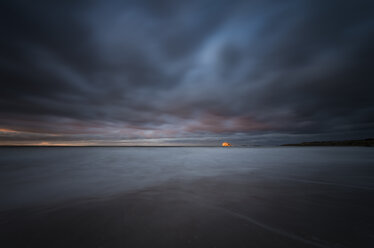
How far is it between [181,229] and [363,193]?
7011 millimetres

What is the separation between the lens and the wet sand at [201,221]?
2.74 meters

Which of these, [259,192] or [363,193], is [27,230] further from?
[363,193]

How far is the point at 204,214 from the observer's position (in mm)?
3873

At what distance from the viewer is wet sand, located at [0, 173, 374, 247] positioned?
2.74 meters

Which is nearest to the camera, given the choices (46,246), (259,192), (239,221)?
(46,246)

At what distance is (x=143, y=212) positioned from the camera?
4062 mm

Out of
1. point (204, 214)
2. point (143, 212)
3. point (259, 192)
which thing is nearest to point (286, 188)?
point (259, 192)

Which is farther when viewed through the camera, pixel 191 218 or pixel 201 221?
pixel 191 218

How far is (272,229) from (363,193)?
5.28 meters

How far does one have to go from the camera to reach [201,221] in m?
3.51

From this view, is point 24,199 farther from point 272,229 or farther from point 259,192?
point 259,192

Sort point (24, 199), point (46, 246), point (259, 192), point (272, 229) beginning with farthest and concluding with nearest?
1. point (259, 192)
2. point (24, 199)
3. point (272, 229)
4. point (46, 246)

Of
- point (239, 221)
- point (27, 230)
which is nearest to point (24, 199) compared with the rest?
point (27, 230)

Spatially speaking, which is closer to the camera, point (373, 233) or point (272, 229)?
point (373, 233)
